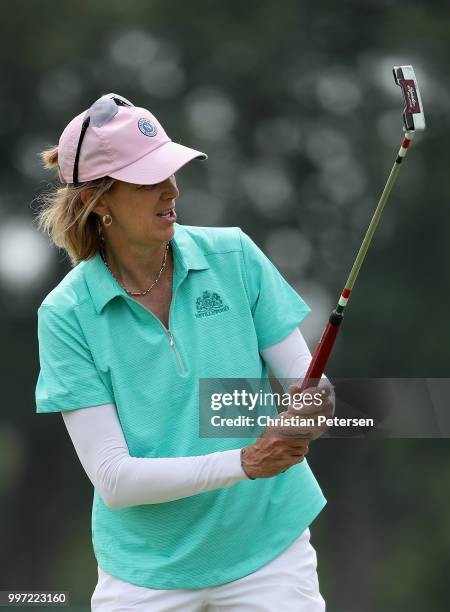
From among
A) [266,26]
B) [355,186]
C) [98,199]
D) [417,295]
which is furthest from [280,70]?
Result: [98,199]

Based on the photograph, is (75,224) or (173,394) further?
(75,224)

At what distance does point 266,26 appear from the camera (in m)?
4.16

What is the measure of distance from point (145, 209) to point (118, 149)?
4.6 inches

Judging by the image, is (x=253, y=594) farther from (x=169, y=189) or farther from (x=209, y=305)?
(x=169, y=189)

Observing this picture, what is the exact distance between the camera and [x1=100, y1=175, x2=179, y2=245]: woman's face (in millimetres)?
2021

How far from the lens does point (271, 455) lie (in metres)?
1.86

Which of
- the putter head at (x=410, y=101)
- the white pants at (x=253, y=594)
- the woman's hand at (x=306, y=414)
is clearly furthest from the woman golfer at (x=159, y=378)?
the putter head at (x=410, y=101)

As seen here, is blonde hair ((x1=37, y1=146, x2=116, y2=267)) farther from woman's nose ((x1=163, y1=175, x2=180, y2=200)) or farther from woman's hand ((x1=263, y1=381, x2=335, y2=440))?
woman's hand ((x1=263, y1=381, x2=335, y2=440))

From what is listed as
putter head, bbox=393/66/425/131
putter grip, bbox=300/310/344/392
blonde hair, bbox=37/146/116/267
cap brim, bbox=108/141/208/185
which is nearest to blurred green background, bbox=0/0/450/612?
blonde hair, bbox=37/146/116/267

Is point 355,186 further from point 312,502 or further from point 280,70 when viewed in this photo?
point 312,502

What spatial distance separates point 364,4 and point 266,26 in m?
0.37

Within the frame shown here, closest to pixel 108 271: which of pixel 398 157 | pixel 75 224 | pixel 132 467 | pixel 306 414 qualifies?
pixel 75 224

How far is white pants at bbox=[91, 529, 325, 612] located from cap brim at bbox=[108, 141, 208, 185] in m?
0.70

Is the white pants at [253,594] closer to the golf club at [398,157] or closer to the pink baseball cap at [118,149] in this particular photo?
the golf club at [398,157]
